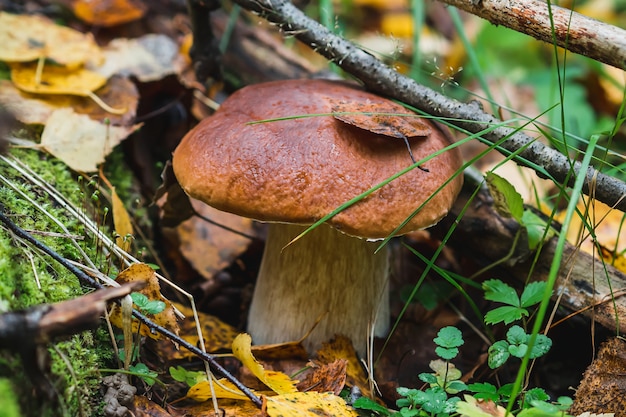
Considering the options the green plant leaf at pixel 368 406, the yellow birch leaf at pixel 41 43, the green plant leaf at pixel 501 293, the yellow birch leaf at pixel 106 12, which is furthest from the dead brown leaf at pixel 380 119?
the yellow birch leaf at pixel 106 12

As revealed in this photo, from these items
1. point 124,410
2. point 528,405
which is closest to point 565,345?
point 528,405

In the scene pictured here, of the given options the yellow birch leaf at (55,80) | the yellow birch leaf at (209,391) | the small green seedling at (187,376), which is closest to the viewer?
the yellow birch leaf at (209,391)

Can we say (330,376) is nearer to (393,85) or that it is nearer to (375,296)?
(375,296)

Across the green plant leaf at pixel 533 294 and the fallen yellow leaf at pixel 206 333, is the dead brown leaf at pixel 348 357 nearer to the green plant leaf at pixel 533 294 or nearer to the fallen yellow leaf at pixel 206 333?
the fallen yellow leaf at pixel 206 333

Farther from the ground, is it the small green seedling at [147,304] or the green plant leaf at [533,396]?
the green plant leaf at [533,396]

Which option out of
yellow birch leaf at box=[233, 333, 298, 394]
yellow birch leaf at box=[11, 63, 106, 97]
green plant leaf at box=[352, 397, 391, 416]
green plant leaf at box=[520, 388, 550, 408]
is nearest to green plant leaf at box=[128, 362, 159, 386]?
yellow birch leaf at box=[233, 333, 298, 394]

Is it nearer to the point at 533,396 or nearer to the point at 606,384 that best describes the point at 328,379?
the point at 533,396

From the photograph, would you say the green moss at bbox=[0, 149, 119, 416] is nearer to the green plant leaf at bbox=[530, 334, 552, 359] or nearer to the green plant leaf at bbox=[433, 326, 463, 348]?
the green plant leaf at bbox=[433, 326, 463, 348]
